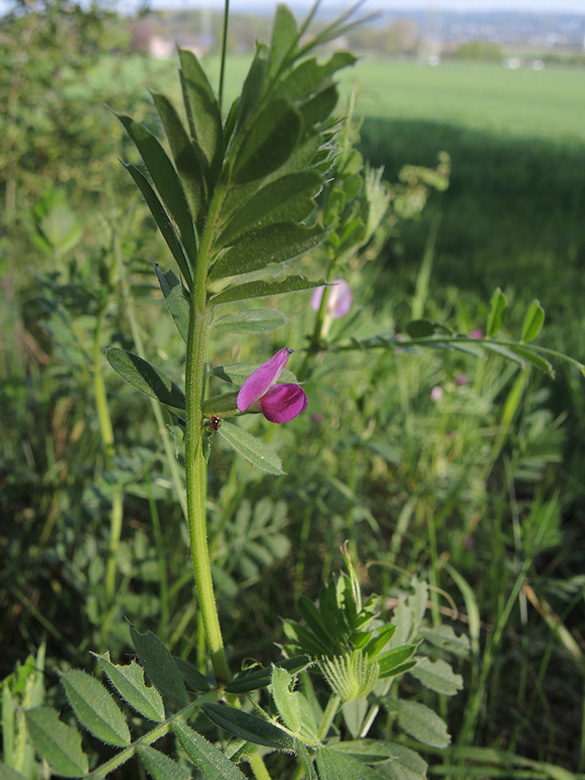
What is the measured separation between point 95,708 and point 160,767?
0.05 metres

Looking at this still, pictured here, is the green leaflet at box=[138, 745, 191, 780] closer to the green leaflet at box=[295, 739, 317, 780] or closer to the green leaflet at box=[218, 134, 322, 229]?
the green leaflet at box=[295, 739, 317, 780]

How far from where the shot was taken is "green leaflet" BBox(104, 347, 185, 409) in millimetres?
378

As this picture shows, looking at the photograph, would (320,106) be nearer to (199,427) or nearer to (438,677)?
(199,427)

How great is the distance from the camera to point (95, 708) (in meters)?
0.36

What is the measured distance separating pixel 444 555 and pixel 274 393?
1033 mm

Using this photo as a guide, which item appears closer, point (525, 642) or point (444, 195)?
point (525, 642)

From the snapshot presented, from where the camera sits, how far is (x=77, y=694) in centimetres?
35

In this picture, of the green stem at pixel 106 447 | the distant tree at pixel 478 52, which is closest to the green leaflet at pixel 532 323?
the green stem at pixel 106 447

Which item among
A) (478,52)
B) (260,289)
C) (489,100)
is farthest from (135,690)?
(478,52)

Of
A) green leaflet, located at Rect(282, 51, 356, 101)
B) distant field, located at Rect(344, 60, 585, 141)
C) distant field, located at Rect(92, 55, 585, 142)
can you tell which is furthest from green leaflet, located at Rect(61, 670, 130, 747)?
distant field, located at Rect(344, 60, 585, 141)

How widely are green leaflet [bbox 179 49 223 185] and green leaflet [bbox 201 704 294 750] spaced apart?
11.5 inches

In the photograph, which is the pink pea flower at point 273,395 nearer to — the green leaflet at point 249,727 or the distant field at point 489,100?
the green leaflet at point 249,727

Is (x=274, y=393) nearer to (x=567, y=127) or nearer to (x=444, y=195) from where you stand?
(x=444, y=195)

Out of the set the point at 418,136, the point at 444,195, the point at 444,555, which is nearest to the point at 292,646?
the point at 444,555
